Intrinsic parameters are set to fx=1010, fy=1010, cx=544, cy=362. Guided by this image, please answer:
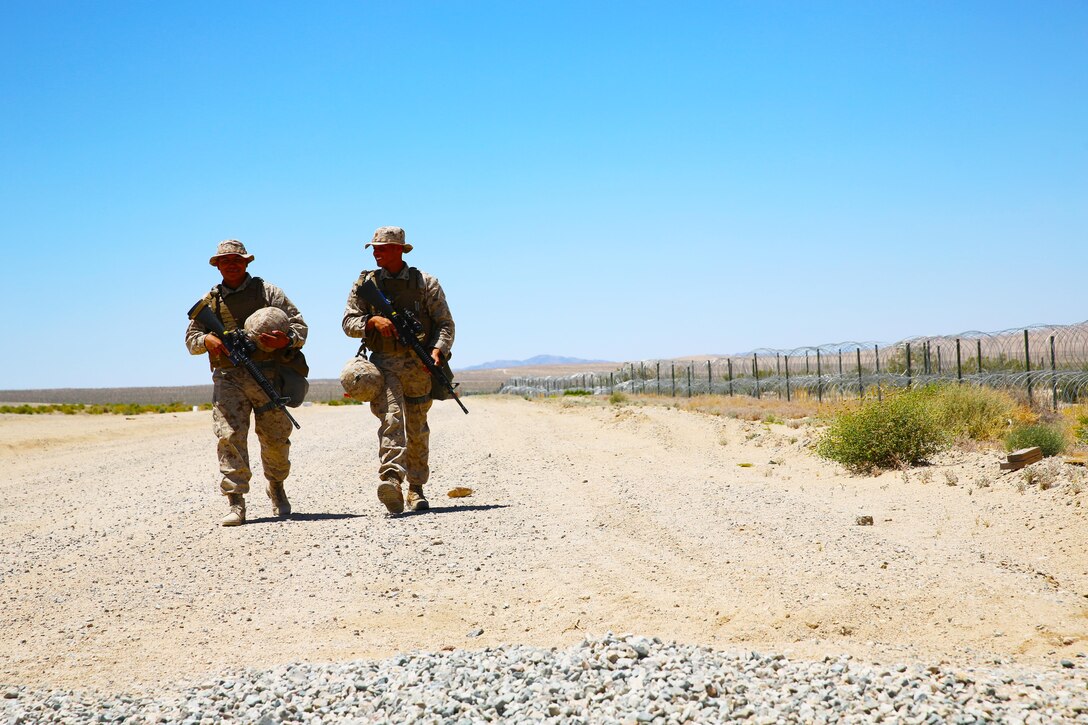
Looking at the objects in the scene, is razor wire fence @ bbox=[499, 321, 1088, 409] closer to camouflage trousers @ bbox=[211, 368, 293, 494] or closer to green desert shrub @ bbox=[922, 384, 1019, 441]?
green desert shrub @ bbox=[922, 384, 1019, 441]

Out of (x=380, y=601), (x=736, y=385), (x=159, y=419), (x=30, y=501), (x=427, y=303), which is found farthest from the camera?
(x=736, y=385)

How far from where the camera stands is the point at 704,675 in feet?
12.7

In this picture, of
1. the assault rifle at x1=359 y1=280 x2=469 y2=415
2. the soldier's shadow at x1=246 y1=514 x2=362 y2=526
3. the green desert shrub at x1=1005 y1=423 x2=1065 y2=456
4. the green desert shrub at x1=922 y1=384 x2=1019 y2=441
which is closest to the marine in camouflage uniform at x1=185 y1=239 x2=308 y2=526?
the soldier's shadow at x1=246 y1=514 x2=362 y2=526

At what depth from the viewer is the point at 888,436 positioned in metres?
10.9

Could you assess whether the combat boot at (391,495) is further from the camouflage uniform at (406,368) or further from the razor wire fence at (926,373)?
the razor wire fence at (926,373)

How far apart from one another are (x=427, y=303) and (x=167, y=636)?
4.41 metres

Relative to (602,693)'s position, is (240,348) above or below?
above

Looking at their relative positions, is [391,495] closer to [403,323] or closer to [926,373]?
[403,323]

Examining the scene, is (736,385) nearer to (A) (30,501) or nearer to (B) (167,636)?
(A) (30,501)

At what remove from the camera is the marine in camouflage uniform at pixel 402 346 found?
850cm

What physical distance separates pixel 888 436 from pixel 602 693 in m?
7.93

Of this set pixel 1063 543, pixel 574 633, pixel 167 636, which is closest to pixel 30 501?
pixel 167 636

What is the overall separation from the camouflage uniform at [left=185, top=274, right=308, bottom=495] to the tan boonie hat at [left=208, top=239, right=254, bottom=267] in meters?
0.25

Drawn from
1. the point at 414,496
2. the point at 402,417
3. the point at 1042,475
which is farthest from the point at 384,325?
the point at 1042,475
